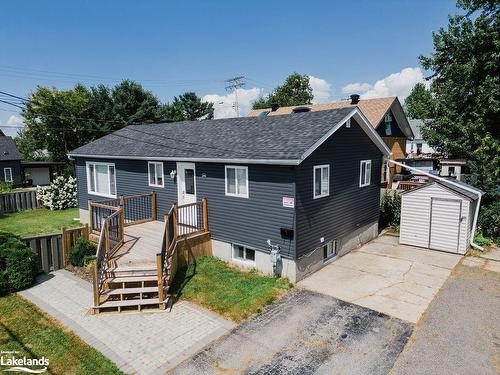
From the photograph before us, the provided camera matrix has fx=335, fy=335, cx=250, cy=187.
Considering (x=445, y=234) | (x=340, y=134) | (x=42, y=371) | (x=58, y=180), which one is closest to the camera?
(x=42, y=371)

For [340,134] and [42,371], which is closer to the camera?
[42,371]

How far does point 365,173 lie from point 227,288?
8.08m

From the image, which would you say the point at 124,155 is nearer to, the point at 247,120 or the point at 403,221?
the point at 247,120

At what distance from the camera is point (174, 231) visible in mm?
10938

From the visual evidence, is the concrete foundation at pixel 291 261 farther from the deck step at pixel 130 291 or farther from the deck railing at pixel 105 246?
the deck step at pixel 130 291

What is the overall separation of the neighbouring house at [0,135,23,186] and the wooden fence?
13264mm

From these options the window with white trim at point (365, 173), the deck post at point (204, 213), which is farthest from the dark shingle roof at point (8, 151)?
the window with white trim at point (365, 173)

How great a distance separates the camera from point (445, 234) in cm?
1301

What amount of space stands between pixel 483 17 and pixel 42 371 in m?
23.5

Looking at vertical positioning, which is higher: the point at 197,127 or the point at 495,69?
the point at 495,69

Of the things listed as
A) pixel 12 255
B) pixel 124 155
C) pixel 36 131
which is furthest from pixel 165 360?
pixel 36 131

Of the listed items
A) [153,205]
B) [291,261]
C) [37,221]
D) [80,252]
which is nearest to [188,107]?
[37,221]

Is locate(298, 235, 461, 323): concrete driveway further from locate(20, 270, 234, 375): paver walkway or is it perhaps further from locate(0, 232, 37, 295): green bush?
locate(0, 232, 37, 295): green bush

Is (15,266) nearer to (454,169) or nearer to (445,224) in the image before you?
(445,224)
